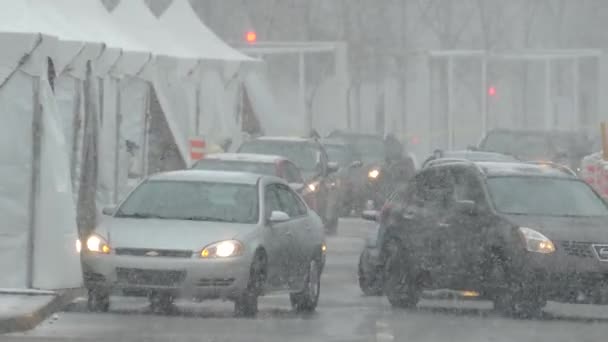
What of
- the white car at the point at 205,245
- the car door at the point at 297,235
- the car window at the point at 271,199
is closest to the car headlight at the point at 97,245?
the white car at the point at 205,245

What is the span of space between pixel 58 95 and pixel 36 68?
4.33 metres

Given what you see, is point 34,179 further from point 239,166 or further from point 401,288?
point 239,166

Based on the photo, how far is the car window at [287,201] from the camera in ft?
58.6

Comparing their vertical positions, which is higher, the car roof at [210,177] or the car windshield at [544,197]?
the car roof at [210,177]

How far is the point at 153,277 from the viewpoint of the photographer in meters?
15.6

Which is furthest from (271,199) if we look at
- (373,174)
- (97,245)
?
(373,174)

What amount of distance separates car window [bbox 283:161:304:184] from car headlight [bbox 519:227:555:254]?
9.57m

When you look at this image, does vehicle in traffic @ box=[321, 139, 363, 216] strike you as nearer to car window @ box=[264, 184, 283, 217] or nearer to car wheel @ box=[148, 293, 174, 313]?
car window @ box=[264, 184, 283, 217]

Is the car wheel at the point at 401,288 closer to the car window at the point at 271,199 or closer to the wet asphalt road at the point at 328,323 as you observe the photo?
the wet asphalt road at the point at 328,323

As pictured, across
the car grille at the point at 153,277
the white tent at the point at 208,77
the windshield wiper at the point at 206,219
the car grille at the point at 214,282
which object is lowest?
the car grille at the point at 214,282

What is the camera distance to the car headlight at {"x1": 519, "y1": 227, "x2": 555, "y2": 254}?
16656 millimetres

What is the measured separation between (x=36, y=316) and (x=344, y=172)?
18.2m

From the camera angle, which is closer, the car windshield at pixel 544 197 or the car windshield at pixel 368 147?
the car windshield at pixel 544 197

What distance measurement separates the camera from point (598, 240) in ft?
54.8
